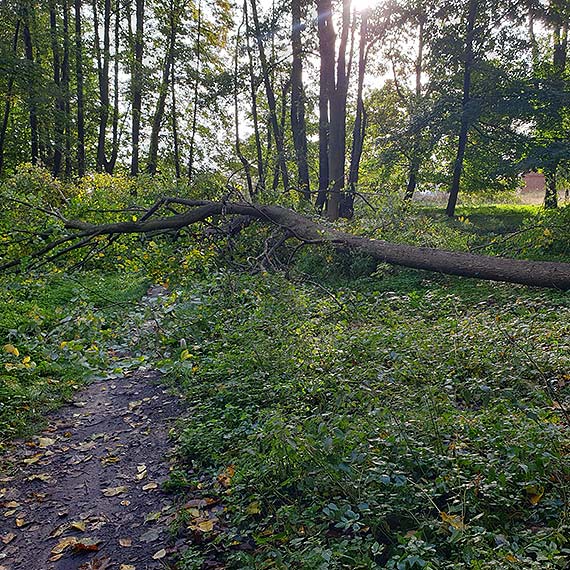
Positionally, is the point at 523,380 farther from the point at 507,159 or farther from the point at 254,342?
the point at 507,159

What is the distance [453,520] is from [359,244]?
6.01 metres

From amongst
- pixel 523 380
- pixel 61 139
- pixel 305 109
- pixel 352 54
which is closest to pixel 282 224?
pixel 523 380

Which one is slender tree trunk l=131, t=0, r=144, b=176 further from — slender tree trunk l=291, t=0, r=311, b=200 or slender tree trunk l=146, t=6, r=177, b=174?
slender tree trunk l=291, t=0, r=311, b=200

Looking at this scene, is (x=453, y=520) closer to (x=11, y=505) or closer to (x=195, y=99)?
(x=11, y=505)

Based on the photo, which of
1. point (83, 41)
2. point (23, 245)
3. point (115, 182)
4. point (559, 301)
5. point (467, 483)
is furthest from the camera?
point (83, 41)

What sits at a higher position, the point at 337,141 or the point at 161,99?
the point at 161,99

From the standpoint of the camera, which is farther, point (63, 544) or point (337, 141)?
point (337, 141)

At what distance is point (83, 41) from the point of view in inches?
727

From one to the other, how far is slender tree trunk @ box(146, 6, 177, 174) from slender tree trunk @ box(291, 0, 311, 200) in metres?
6.08


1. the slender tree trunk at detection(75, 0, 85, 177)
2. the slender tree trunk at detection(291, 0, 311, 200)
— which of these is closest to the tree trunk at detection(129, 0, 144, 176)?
the slender tree trunk at detection(75, 0, 85, 177)

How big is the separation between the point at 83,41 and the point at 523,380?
66.6ft

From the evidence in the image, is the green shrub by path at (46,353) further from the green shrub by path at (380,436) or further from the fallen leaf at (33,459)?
the green shrub by path at (380,436)

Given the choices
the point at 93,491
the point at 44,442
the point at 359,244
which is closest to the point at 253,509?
the point at 93,491

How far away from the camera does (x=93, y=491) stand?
132 inches
